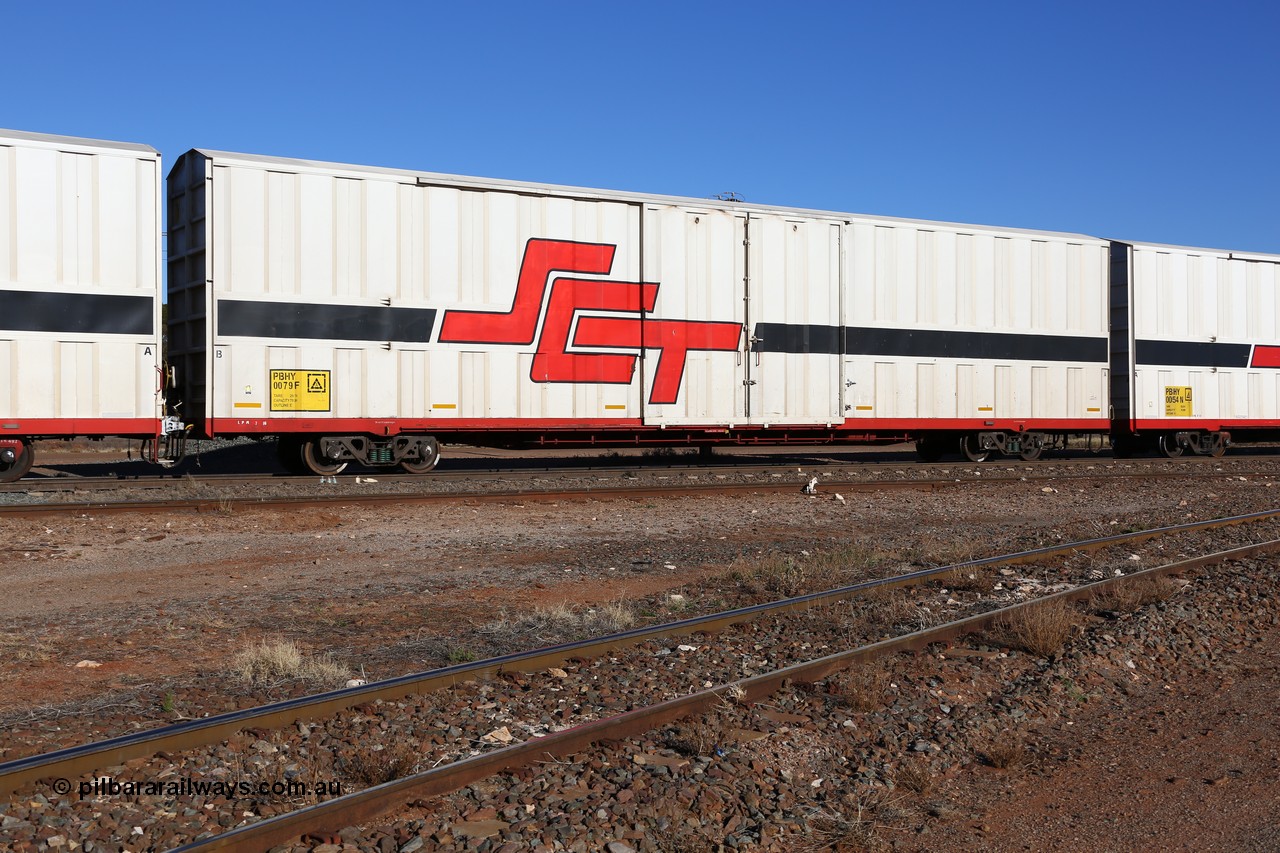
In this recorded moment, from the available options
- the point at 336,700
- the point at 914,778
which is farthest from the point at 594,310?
the point at 914,778

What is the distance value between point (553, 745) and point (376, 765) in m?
0.78

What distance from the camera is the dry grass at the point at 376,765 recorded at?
4172 millimetres

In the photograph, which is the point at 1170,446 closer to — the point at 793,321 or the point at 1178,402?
the point at 1178,402

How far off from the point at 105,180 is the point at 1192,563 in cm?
1356

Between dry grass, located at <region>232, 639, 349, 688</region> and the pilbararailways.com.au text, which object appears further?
dry grass, located at <region>232, 639, 349, 688</region>

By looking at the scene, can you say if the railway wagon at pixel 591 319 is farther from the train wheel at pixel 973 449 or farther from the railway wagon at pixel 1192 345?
the railway wagon at pixel 1192 345

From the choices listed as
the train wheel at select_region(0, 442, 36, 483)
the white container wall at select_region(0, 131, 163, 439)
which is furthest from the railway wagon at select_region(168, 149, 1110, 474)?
the train wheel at select_region(0, 442, 36, 483)

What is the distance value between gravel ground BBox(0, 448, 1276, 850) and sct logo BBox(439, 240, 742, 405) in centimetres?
311

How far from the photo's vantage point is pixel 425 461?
16484 mm

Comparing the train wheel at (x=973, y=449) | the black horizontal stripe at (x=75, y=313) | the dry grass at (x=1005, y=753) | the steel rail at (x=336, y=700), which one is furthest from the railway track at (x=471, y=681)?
the train wheel at (x=973, y=449)

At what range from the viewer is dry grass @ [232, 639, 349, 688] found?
565cm

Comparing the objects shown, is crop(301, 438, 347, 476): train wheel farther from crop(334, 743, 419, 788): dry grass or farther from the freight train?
→ crop(334, 743, 419, 788): dry grass

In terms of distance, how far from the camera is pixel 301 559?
10.1m

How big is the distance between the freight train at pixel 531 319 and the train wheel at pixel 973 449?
0.10 meters
